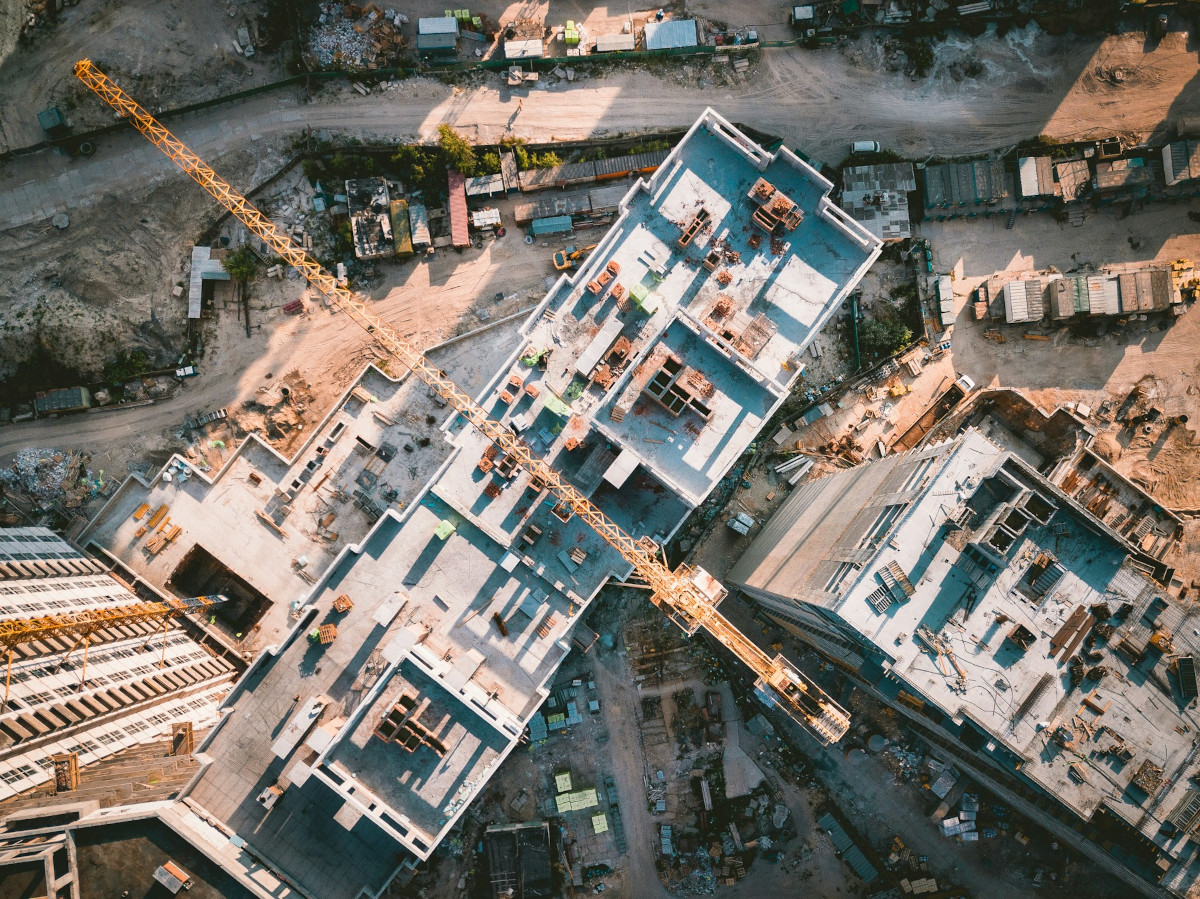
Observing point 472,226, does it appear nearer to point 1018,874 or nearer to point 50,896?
point 50,896

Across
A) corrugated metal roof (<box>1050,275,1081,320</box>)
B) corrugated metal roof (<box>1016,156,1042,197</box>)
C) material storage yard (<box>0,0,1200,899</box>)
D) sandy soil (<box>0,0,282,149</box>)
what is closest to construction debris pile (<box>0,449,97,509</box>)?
material storage yard (<box>0,0,1200,899</box>)

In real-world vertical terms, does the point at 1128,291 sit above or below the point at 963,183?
above

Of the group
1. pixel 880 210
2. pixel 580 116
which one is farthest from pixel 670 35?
pixel 880 210

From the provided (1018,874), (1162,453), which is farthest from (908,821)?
(1162,453)

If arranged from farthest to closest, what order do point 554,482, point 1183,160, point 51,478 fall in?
point 51,478, point 1183,160, point 554,482

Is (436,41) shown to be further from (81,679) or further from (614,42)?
(81,679)

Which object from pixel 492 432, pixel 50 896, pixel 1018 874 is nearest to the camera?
pixel 50 896
